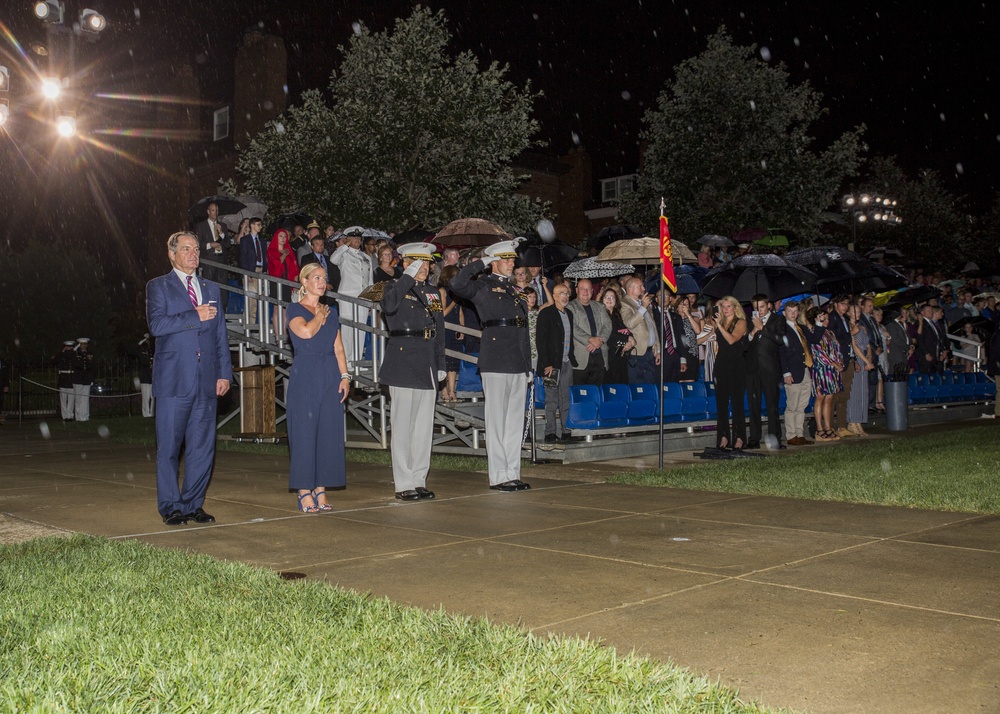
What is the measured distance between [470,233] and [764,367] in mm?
4810

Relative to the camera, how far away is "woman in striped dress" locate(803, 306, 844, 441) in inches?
591

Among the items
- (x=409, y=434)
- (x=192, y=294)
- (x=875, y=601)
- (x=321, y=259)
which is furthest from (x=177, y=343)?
(x=321, y=259)

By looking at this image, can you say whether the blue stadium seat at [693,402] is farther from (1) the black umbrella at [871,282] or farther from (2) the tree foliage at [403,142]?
(2) the tree foliage at [403,142]

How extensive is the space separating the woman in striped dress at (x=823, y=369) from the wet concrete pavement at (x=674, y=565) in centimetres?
628

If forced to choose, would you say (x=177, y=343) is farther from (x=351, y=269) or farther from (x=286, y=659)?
(x=351, y=269)

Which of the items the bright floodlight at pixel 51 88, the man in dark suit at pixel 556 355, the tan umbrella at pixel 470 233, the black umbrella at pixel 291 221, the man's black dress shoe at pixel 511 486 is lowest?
the man's black dress shoe at pixel 511 486

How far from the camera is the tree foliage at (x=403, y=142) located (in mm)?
25125

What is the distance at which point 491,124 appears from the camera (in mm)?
25703

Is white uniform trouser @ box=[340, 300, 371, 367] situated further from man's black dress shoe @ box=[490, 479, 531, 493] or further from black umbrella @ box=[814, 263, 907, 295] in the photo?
black umbrella @ box=[814, 263, 907, 295]

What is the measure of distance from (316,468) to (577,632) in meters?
4.22

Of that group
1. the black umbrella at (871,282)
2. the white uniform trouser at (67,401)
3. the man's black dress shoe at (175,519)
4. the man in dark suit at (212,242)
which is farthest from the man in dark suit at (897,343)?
the white uniform trouser at (67,401)

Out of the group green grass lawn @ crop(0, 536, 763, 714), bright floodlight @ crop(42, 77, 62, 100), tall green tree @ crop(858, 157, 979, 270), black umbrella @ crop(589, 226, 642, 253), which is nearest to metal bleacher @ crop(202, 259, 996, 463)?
black umbrella @ crop(589, 226, 642, 253)

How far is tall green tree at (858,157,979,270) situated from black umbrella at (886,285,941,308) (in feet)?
94.4

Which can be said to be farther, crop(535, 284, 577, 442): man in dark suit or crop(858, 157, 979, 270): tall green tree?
crop(858, 157, 979, 270): tall green tree
